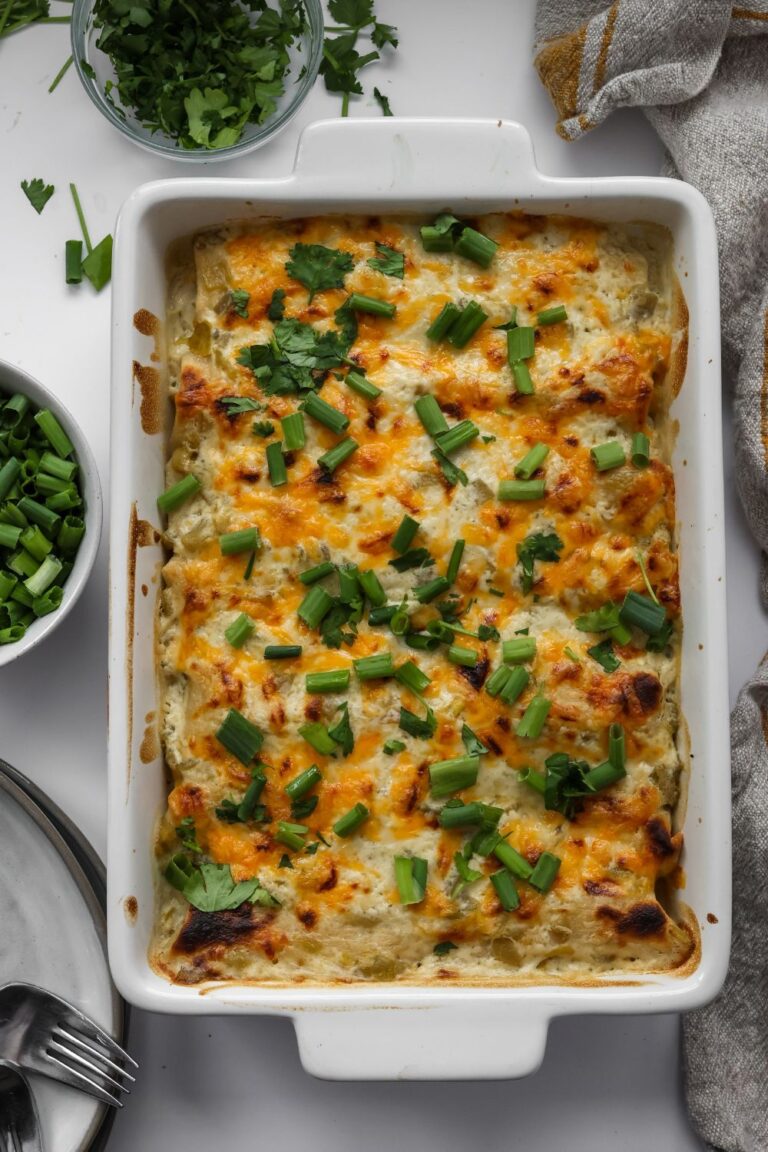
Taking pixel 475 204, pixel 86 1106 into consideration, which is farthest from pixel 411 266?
pixel 86 1106

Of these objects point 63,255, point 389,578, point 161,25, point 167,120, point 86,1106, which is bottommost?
point 86,1106

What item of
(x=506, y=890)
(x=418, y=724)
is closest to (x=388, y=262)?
(x=418, y=724)

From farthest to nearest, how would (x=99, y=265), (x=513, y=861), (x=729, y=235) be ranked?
(x=99, y=265), (x=729, y=235), (x=513, y=861)

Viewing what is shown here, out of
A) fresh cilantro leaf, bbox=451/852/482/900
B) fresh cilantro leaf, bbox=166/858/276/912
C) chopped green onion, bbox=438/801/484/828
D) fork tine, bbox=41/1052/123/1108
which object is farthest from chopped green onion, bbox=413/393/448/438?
fork tine, bbox=41/1052/123/1108

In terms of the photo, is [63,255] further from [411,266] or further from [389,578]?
[389,578]

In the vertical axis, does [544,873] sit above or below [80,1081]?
above

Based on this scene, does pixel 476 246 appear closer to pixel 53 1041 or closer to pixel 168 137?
pixel 168 137
